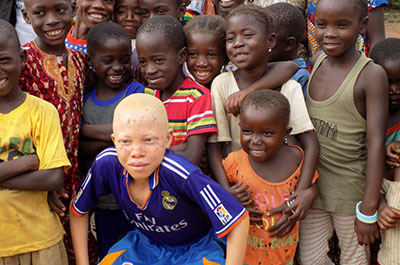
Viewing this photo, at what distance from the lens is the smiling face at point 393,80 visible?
264cm

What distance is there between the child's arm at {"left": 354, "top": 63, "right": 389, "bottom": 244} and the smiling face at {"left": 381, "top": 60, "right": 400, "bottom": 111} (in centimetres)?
22

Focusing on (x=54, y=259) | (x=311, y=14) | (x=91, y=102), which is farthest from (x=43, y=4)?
(x=311, y=14)

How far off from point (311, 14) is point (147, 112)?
7.55 ft

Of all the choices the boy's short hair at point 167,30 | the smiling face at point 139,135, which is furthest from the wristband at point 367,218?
the boy's short hair at point 167,30

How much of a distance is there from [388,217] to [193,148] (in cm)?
120

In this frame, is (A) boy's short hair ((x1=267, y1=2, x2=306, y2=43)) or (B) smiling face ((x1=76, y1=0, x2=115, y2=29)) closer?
(A) boy's short hair ((x1=267, y1=2, x2=306, y2=43))

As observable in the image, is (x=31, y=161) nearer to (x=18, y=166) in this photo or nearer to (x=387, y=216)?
(x=18, y=166)

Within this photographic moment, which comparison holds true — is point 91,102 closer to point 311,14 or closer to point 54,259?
point 54,259

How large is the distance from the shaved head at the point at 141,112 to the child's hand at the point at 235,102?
545 mm

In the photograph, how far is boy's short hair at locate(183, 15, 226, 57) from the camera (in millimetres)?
2902

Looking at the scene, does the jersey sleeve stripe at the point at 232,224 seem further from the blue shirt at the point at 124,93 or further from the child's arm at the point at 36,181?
the blue shirt at the point at 124,93

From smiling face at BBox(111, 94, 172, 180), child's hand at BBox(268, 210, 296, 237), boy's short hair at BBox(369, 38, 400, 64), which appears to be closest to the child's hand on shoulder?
child's hand at BBox(268, 210, 296, 237)

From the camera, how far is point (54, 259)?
96.0 inches

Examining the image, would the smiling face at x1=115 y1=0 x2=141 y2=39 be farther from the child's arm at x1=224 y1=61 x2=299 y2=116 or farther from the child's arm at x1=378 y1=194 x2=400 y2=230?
the child's arm at x1=378 y1=194 x2=400 y2=230
